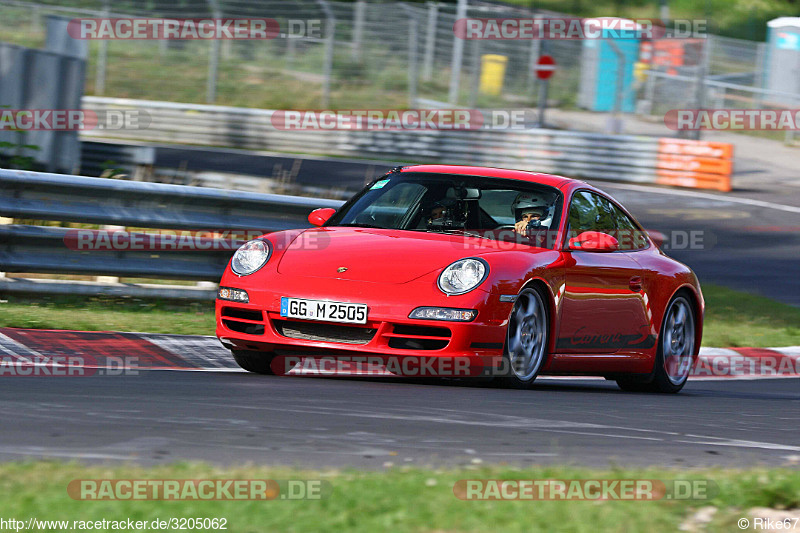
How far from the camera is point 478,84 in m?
27.7

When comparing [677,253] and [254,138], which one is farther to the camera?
[254,138]

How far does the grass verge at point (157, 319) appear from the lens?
7996mm

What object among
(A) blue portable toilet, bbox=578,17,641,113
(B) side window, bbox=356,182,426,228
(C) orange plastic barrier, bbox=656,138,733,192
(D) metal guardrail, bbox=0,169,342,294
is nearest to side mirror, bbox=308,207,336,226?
(B) side window, bbox=356,182,426,228

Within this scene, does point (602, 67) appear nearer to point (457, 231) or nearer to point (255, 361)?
point (457, 231)

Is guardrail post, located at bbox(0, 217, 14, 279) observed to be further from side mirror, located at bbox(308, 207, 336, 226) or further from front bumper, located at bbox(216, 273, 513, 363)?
front bumper, located at bbox(216, 273, 513, 363)

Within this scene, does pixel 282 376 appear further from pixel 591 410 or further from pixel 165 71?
pixel 165 71

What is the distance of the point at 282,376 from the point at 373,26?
19.7 meters

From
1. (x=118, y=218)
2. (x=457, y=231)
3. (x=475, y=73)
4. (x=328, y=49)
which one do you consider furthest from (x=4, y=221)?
(x=475, y=73)

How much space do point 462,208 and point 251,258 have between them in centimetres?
137

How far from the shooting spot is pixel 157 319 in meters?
8.57

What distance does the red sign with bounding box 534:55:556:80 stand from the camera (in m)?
26.0

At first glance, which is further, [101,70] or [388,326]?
[101,70]

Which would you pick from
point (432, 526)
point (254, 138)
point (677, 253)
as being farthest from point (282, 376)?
point (254, 138)

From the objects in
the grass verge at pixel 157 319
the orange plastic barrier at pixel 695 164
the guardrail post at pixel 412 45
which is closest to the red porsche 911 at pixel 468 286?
the grass verge at pixel 157 319
